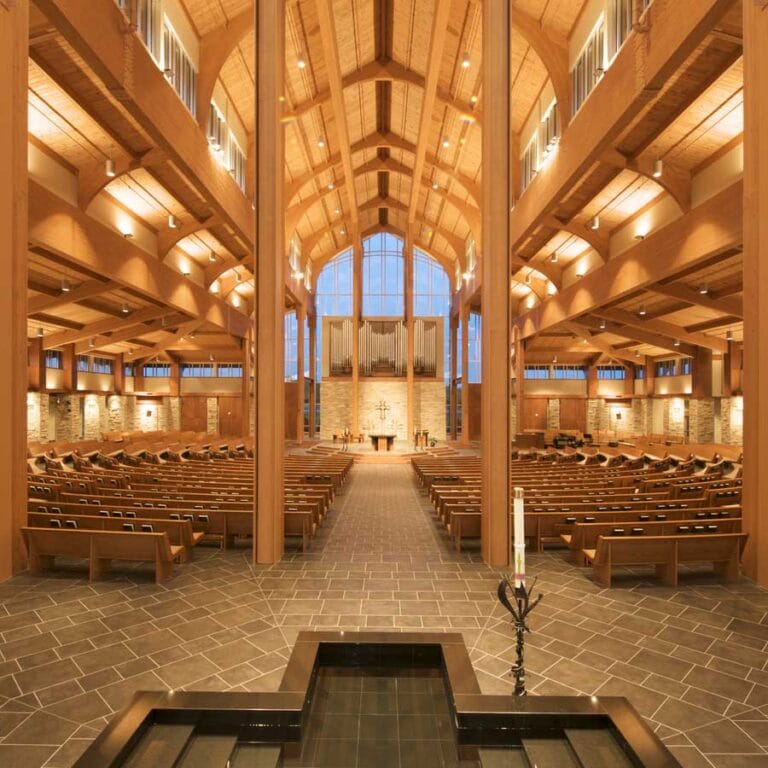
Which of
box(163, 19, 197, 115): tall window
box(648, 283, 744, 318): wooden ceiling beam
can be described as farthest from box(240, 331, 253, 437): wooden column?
box(648, 283, 744, 318): wooden ceiling beam

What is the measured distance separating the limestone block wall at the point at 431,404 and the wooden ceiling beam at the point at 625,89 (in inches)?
565

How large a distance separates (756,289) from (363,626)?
570 centimetres

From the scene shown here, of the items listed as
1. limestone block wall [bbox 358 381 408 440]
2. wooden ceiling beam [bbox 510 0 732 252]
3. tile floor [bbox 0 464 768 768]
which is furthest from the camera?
limestone block wall [bbox 358 381 408 440]

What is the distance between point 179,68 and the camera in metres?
10.2

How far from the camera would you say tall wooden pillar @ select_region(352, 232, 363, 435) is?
23609 millimetres

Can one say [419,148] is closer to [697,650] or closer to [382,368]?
[382,368]

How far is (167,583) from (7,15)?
6.66 metres

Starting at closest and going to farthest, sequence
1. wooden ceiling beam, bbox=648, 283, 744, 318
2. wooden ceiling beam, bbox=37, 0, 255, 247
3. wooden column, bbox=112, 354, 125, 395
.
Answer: wooden ceiling beam, bbox=37, 0, 255, 247 < wooden ceiling beam, bbox=648, 283, 744, 318 < wooden column, bbox=112, 354, 125, 395

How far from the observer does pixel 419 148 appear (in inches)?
640

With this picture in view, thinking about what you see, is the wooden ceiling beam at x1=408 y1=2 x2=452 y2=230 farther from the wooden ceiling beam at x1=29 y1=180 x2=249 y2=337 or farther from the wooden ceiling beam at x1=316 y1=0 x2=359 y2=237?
the wooden ceiling beam at x1=29 y1=180 x2=249 y2=337

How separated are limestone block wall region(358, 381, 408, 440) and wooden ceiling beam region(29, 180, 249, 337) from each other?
1055 centimetres

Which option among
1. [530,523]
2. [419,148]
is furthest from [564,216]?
[530,523]

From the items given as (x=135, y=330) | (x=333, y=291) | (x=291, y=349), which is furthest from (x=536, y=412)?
(x=135, y=330)

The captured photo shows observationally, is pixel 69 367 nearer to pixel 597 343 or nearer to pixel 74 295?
pixel 74 295
